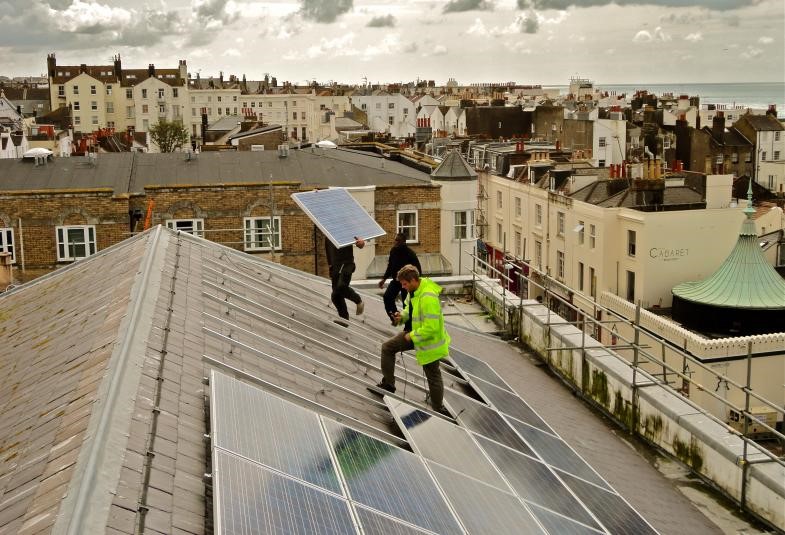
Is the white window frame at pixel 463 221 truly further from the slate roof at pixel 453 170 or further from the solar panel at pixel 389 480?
the solar panel at pixel 389 480

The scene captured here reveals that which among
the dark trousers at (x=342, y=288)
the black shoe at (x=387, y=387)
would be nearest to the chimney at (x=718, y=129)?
the dark trousers at (x=342, y=288)

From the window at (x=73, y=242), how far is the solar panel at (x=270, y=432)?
29.4m

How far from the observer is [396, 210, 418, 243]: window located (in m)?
38.4

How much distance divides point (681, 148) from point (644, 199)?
137 ft

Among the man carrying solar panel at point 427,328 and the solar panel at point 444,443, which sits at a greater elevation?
the man carrying solar panel at point 427,328

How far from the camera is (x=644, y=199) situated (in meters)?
51.6

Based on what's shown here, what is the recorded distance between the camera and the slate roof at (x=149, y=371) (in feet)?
19.4

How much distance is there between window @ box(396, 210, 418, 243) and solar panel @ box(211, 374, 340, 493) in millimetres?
30130

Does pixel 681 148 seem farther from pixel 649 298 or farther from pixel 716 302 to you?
pixel 716 302

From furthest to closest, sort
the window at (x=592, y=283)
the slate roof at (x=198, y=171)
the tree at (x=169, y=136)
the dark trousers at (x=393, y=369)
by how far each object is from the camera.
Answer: the tree at (x=169, y=136) → the window at (x=592, y=283) → the slate roof at (x=198, y=171) → the dark trousers at (x=393, y=369)

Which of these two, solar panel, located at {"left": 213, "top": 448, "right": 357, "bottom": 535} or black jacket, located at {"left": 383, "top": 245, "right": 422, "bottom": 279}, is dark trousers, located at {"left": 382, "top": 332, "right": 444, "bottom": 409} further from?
black jacket, located at {"left": 383, "top": 245, "right": 422, "bottom": 279}

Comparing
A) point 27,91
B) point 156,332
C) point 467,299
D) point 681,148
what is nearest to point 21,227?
point 467,299

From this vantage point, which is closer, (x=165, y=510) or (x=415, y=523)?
(x=165, y=510)

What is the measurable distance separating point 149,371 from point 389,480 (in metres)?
2.38
